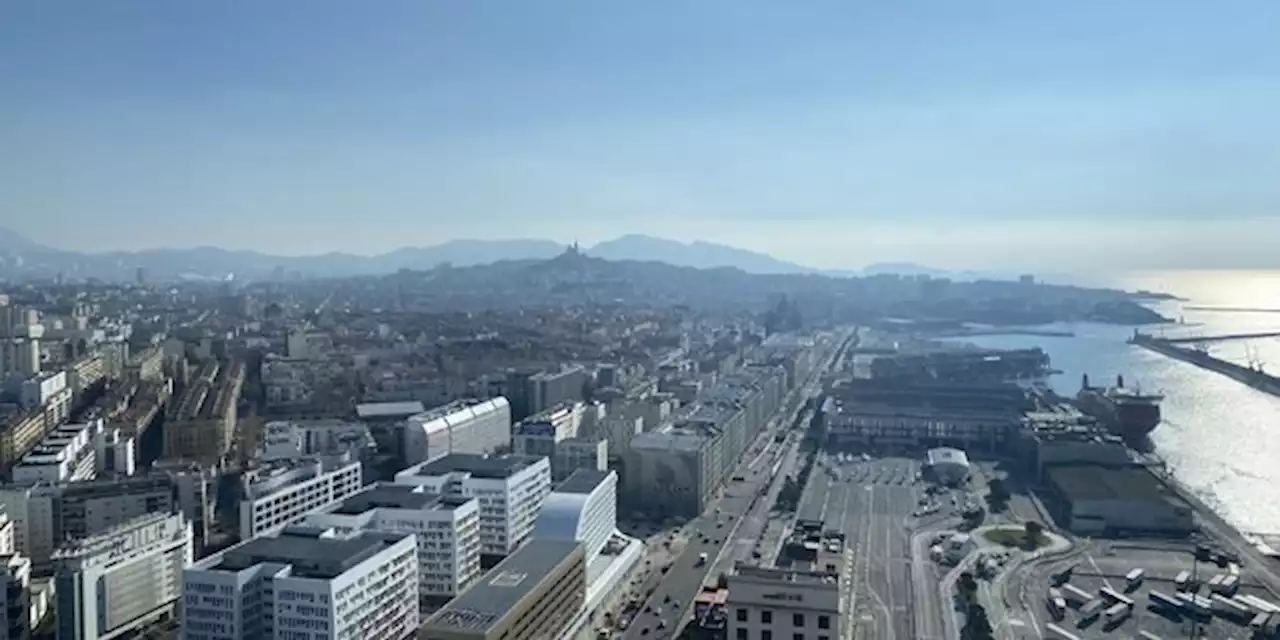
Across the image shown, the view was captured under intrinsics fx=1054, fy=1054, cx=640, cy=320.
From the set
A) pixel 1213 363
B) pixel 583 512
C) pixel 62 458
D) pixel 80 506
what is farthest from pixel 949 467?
pixel 1213 363

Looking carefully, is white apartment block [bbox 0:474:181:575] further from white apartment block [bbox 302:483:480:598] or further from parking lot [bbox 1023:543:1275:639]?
parking lot [bbox 1023:543:1275:639]

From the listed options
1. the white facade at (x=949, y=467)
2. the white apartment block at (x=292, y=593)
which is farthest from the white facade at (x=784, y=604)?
the white facade at (x=949, y=467)

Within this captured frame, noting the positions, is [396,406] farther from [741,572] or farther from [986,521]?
[741,572]

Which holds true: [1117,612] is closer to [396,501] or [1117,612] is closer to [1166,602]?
[1166,602]

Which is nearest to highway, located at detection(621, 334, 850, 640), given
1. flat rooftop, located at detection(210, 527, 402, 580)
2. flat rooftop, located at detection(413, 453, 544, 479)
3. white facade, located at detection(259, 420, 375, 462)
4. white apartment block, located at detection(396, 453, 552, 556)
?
white apartment block, located at detection(396, 453, 552, 556)

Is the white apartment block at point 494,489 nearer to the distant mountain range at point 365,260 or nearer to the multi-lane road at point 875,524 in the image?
the multi-lane road at point 875,524
